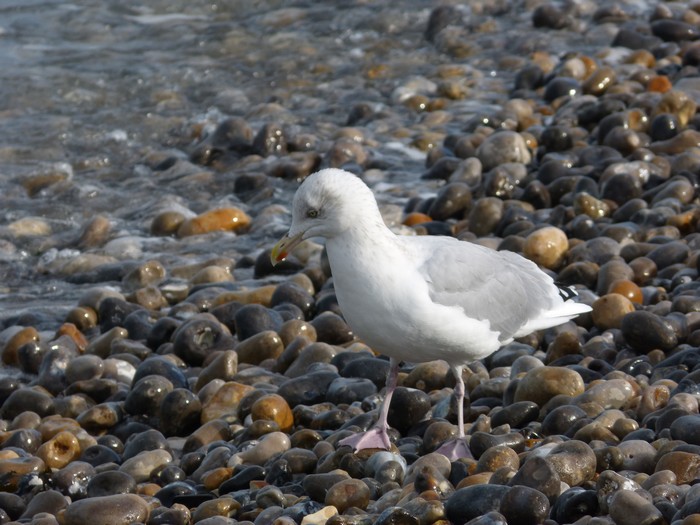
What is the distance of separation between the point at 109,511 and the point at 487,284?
2.18 m

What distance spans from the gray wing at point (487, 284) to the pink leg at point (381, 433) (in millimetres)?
492

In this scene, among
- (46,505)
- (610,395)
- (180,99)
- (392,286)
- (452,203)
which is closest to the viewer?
(46,505)

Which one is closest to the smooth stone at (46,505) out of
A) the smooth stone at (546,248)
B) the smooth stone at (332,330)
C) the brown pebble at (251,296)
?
→ the smooth stone at (332,330)

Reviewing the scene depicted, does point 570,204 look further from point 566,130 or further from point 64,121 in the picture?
point 64,121

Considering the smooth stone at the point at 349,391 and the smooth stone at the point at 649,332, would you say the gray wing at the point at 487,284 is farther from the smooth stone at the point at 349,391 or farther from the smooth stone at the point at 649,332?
the smooth stone at the point at 349,391

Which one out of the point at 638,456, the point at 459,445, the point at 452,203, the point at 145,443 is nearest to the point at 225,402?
the point at 145,443

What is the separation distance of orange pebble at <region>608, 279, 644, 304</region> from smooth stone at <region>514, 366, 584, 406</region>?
1.40 metres

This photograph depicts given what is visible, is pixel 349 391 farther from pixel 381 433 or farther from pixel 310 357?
pixel 381 433

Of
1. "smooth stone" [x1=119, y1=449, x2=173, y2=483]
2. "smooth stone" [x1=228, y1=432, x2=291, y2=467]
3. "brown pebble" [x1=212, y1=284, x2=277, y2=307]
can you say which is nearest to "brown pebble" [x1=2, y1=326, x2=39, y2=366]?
"brown pebble" [x1=212, y1=284, x2=277, y2=307]

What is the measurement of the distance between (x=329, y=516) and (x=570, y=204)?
4.59 m

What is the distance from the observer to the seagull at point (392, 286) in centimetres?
502

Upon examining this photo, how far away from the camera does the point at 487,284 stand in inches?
221

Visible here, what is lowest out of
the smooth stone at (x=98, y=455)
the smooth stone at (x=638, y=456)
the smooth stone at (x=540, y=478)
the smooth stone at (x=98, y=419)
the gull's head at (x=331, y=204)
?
the smooth stone at (x=98, y=419)

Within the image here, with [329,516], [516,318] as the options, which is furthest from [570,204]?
[329,516]
